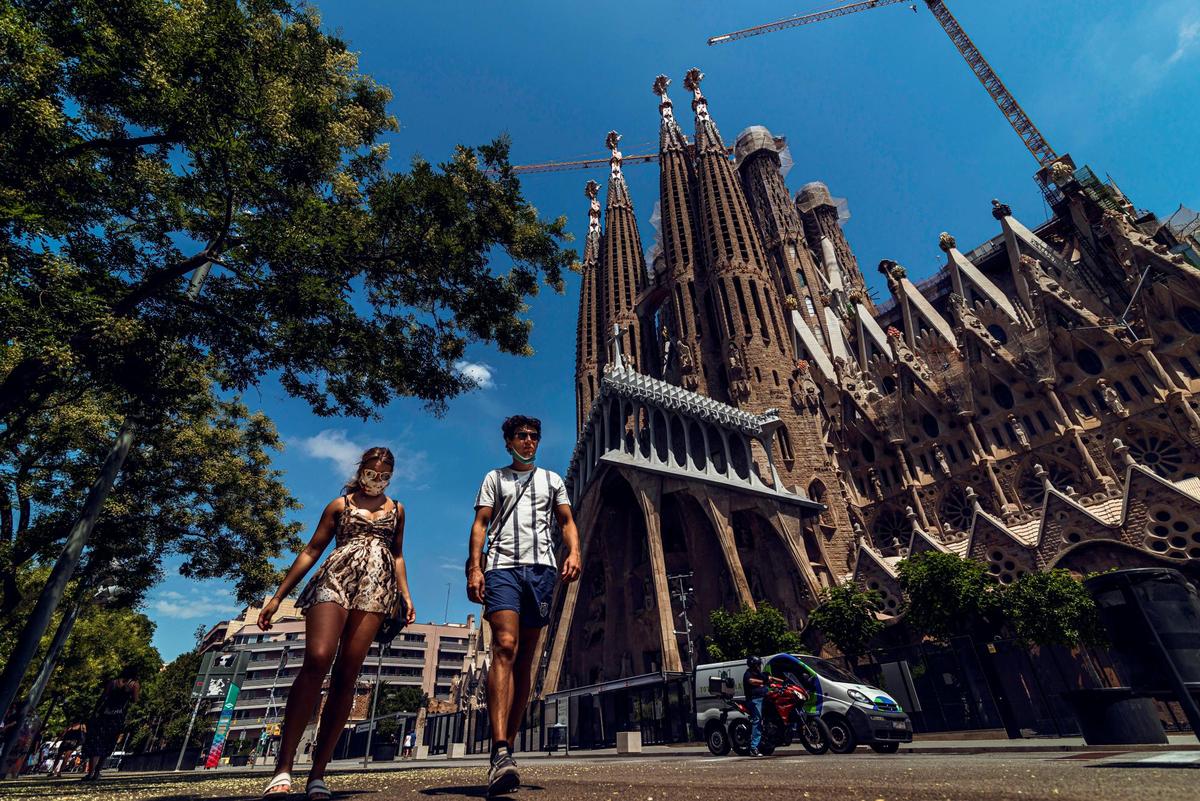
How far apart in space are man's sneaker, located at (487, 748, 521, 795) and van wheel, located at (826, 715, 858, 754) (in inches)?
262

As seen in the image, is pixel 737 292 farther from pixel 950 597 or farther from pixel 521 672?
pixel 521 672

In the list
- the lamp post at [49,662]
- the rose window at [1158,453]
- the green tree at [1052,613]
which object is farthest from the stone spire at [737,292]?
the lamp post at [49,662]

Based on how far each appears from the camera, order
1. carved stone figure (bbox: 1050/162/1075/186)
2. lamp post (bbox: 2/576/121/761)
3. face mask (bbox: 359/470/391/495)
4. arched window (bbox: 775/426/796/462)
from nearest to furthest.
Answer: face mask (bbox: 359/470/391/495), lamp post (bbox: 2/576/121/761), carved stone figure (bbox: 1050/162/1075/186), arched window (bbox: 775/426/796/462)

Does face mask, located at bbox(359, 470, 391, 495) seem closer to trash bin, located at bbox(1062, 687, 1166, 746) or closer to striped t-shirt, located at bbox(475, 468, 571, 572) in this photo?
striped t-shirt, located at bbox(475, 468, 571, 572)

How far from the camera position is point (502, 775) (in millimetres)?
3074

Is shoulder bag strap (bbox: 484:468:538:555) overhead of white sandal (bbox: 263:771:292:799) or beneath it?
overhead

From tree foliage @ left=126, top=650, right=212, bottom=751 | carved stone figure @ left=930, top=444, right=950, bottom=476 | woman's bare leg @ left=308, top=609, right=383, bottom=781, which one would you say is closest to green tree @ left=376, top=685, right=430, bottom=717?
tree foliage @ left=126, top=650, right=212, bottom=751

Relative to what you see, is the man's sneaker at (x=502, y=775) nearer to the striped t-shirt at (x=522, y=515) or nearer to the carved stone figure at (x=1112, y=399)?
the striped t-shirt at (x=522, y=515)

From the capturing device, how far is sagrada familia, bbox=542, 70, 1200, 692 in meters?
25.8

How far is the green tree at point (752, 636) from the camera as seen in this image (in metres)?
22.9

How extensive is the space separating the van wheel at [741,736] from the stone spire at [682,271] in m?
33.8

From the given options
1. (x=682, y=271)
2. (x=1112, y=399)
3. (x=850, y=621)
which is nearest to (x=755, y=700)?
(x=850, y=621)

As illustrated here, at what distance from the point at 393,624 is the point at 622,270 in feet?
180

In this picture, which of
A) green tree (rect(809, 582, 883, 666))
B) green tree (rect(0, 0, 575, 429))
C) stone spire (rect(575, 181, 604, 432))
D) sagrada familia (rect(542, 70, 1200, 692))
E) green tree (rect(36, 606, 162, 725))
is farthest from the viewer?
stone spire (rect(575, 181, 604, 432))
